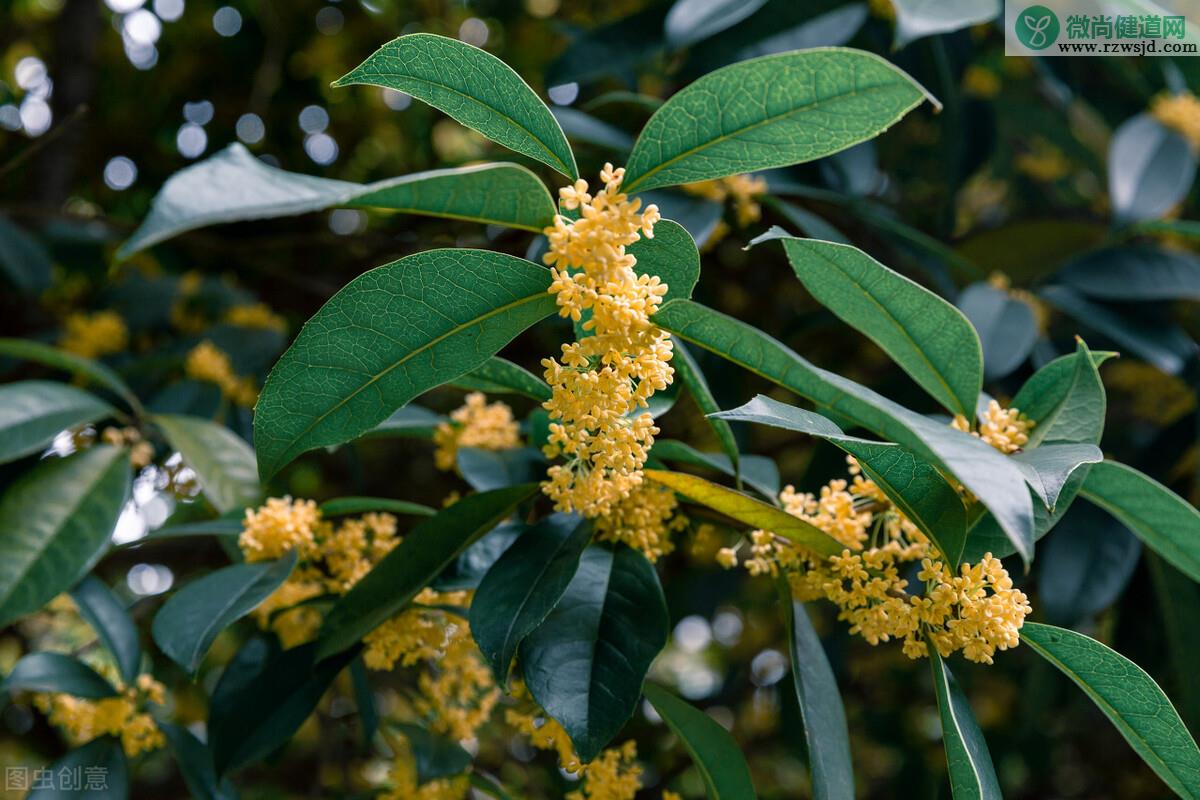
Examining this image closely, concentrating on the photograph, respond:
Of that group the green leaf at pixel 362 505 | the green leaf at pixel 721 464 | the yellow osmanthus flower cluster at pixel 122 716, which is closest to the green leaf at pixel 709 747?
the green leaf at pixel 721 464

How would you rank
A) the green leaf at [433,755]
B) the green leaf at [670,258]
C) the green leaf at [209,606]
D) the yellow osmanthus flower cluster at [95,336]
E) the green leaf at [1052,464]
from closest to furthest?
the green leaf at [1052,464]
the green leaf at [670,258]
the green leaf at [209,606]
the green leaf at [433,755]
the yellow osmanthus flower cluster at [95,336]

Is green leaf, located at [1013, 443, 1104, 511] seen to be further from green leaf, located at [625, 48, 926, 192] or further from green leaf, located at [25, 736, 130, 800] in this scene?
green leaf, located at [25, 736, 130, 800]

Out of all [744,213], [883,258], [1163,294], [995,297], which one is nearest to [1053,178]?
[883,258]

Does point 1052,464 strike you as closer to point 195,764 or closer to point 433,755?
point 433,755

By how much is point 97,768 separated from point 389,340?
2.40ft

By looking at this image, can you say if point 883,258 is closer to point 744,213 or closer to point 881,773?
point 744,213

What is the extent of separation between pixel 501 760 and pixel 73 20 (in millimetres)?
1954

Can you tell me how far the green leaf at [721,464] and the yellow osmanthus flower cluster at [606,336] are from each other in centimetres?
13

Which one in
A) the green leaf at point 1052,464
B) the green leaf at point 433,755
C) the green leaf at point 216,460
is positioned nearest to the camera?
the green leaf at point 1052,464

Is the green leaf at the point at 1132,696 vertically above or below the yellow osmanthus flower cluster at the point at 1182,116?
below

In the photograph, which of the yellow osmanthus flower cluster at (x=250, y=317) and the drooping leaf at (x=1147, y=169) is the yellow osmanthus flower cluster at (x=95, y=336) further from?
the drooping leaf at (x=1147, y=169)

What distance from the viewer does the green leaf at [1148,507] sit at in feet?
2.85

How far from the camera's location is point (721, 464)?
1.02m

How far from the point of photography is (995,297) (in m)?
1.45
